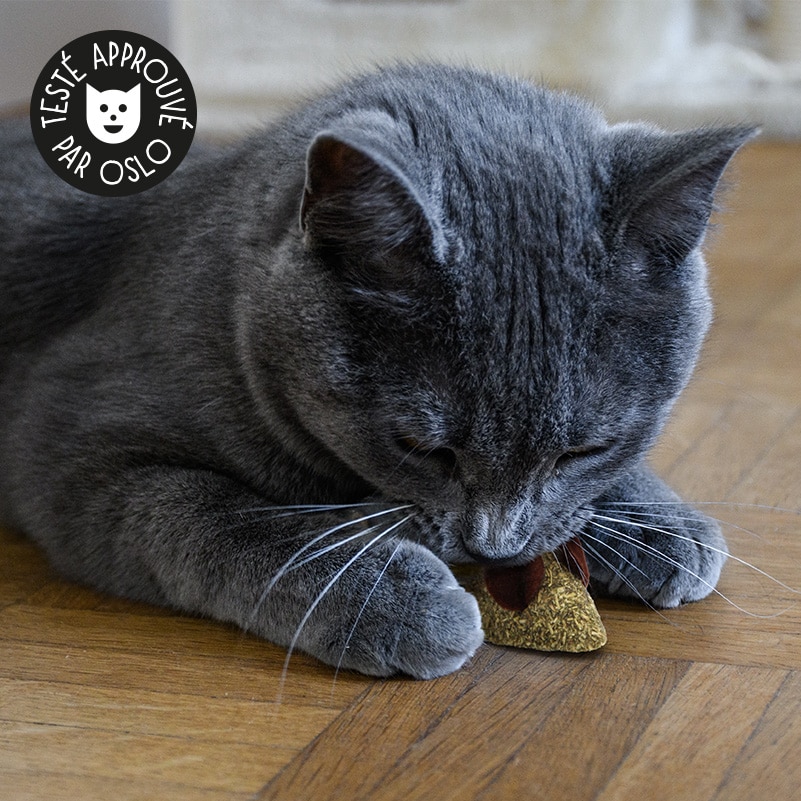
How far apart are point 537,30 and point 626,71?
13.8 inches

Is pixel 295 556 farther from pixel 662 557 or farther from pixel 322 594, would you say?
pixel 662 557

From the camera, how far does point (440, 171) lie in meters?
1.10

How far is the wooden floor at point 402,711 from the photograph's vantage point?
0.95 m

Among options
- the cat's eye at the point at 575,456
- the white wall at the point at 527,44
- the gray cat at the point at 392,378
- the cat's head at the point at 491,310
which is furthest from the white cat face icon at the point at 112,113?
the white wall at the point at 527,44

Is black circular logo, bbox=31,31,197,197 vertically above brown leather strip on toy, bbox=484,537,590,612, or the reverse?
black circular logo, bbox=31,31,197,197

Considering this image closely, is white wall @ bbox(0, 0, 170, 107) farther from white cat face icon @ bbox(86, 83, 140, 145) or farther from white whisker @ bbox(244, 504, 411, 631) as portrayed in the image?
white whisker @ bbox(244, 504, 411, 631)

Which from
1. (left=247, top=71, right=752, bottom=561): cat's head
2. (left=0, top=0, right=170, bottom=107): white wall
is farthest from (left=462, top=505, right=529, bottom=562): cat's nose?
(left=0, top=0, right=170, bottom=107): white wall

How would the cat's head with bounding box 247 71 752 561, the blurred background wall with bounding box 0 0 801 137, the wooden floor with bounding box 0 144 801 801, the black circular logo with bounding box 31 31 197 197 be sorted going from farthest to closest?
the blurred background wall with bounding box 0 0 801 137, the black circular logo with bounding box 31 31 197 197, the cat's head with bounding box 247 71 752 561, the wooden floor with bounding box 0 144 801 801

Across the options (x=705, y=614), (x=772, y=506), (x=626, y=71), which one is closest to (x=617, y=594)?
(x=705, y=614)

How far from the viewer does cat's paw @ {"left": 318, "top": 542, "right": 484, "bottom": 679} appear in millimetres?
1091

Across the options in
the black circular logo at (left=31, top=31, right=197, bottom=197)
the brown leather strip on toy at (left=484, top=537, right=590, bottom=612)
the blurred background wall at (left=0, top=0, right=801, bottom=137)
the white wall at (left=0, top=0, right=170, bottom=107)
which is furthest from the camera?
the blurred background wall at (left=0, top=0, right=801, bottom=137)

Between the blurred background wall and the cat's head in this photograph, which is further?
the blurred background wall

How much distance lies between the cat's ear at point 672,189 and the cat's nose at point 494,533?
0.86ft

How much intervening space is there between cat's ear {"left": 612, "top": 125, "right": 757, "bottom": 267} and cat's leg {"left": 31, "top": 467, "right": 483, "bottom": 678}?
34cm
